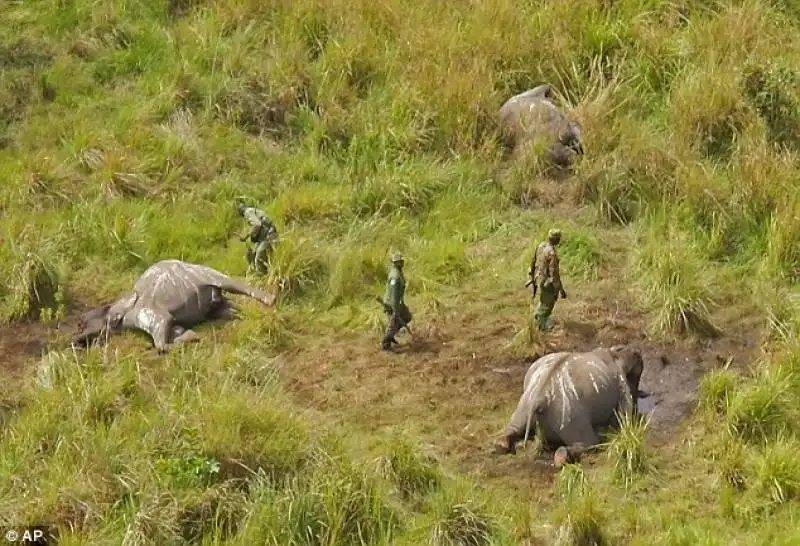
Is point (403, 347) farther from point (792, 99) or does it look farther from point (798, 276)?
point (792, 99)

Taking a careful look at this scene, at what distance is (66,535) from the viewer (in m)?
6.78

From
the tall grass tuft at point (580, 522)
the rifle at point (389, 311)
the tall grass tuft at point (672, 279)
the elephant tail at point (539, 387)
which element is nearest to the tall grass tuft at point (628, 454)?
the tall grass tuft at point (580, 522)

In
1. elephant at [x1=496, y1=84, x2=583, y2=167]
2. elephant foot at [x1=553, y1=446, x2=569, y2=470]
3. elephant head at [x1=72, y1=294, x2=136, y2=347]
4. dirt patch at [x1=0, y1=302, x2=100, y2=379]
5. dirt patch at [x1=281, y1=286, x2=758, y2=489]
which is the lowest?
dirt patch at [x1=0, y1=302, x2=100, y2=379]

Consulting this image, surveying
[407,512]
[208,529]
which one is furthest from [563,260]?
[208,529]

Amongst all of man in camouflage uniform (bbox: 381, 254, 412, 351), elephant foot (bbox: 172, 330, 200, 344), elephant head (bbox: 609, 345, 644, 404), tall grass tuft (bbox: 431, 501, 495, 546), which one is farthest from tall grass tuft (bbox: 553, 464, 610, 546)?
elephant foot (bbox: 172, 330, 200, 344)

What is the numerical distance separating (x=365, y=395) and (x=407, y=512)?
1526mm

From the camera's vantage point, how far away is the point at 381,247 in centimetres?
1041

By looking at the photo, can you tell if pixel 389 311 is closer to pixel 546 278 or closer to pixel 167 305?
pixel 546 278

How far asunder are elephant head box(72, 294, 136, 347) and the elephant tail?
326cm

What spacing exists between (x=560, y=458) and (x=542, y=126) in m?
4.51

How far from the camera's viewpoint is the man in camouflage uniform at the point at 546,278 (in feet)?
29.4

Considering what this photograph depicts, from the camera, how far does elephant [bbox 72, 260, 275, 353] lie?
9.29 meters

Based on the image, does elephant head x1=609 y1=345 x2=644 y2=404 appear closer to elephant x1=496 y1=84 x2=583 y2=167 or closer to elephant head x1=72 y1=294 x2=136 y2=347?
elephant x1=496 y1=84 x2=583 y2=167

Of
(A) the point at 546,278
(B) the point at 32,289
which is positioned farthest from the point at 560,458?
(B) the point at 32,289
